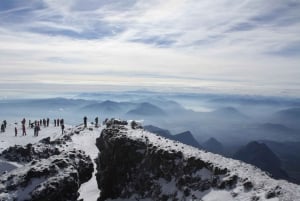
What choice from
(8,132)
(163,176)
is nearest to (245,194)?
(163,176)

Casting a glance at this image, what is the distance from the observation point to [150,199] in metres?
41.0

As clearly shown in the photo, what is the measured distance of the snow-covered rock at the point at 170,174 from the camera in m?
32.9

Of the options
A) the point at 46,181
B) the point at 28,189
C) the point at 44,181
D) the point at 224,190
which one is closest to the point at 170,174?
the point at 224,190

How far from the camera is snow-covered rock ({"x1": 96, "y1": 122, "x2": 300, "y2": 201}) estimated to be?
32.9 metres

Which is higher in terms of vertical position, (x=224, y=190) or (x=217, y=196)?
(x=224, y=190)

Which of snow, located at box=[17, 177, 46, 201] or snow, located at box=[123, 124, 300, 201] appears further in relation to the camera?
snow, located at box=[17, 177, 46, 201]

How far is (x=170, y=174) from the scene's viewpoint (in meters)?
41.3

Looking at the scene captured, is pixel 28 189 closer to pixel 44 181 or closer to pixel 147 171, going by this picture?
pixel 44 181

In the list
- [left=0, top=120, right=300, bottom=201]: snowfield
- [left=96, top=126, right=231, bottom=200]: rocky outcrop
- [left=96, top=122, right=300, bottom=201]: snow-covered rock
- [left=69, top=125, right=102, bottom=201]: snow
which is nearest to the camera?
[left=0, top=120, right=300, bottom=201]: snowfield

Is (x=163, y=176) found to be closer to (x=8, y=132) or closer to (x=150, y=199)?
(x=150, y=199)

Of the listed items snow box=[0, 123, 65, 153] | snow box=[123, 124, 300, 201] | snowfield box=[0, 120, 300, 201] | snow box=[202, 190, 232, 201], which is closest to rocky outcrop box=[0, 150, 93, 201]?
snowfield box=[0, 120, 300, 201]

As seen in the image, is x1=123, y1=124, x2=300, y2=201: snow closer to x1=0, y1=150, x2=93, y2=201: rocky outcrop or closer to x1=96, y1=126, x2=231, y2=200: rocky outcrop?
x1=96, y1=126, x2=231, y2=200: rocky outcrop

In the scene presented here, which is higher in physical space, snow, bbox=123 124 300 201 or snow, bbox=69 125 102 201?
snow, bbox=123 124 300 201

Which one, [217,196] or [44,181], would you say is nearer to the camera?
[217,196]
